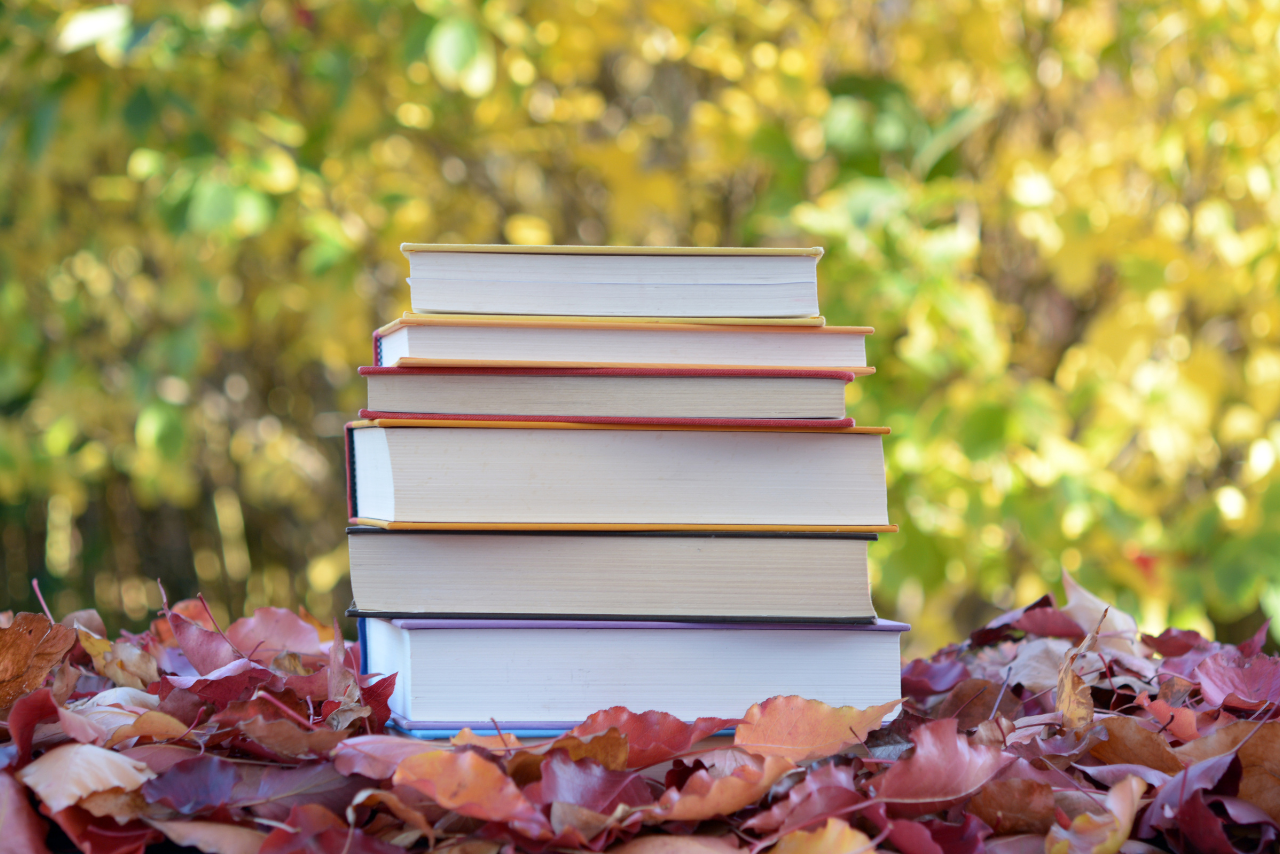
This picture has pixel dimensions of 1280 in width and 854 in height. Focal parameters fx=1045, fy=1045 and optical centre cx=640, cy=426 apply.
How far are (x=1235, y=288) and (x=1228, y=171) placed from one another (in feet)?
1.05

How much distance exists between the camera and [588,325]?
19.8 inches

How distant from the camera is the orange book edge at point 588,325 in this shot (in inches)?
19.5

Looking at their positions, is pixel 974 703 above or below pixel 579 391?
below

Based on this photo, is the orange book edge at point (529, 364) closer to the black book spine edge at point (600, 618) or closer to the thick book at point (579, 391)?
the thick book at point (579, 391)

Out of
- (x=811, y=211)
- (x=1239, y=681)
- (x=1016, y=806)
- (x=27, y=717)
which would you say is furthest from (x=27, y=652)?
(x=811, y=211)

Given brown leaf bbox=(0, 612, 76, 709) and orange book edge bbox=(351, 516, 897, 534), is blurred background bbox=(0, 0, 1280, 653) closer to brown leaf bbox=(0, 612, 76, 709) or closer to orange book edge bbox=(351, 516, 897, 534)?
orange book edge bbox=(351, 516, 897, 534)

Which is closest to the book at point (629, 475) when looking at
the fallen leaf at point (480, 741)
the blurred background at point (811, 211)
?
the fallen leaf at point (480, 741)

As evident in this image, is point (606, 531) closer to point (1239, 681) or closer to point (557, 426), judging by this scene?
point (557, 426)

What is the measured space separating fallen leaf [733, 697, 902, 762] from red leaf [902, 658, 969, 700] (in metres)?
0.18

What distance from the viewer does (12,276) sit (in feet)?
7.79

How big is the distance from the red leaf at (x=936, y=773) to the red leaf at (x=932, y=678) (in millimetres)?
194

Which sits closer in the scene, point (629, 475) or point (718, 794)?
point (718, 794)

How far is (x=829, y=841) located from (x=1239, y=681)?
249 millimetres

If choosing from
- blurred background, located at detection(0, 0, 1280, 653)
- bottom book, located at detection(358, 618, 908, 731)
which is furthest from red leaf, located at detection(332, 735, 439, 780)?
blurred background, located at detection(0, 0, 1280, 653)
